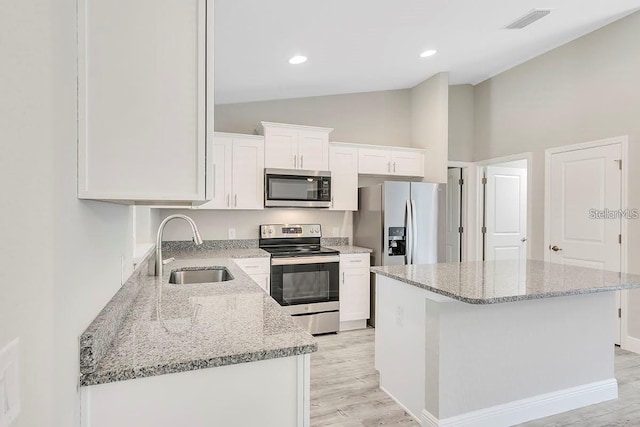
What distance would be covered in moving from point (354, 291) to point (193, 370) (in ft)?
10.4

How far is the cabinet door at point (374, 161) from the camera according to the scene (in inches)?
176

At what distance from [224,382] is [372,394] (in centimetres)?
180

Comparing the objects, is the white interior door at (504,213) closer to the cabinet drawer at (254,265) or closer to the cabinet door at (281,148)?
the cabinet door at (281,148)

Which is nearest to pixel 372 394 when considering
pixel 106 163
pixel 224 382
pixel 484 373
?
pixel 484 373

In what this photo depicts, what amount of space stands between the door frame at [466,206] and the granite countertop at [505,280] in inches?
93.4

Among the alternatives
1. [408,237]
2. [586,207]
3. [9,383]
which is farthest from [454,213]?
[9,383]

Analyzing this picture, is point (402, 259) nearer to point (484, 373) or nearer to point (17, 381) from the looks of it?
point (484, 373)

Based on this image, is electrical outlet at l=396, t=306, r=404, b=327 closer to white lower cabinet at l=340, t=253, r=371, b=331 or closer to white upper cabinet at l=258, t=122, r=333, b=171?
white lower cabinet at l=340, t=253, r=371, b=331

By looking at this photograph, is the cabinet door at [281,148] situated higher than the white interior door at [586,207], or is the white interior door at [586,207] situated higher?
the cabinet door at [281,148]

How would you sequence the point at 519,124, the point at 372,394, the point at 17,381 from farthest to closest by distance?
the point at 519,124 → the point at 372,394 → the point at 17,381

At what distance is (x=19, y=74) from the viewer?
563 millimetres

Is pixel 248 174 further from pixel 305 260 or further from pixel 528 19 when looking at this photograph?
pixel 528 19

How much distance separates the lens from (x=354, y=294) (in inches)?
161

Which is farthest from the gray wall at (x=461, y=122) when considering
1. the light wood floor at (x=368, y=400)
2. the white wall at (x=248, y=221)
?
the light wood floor at (x=368, y=400)
